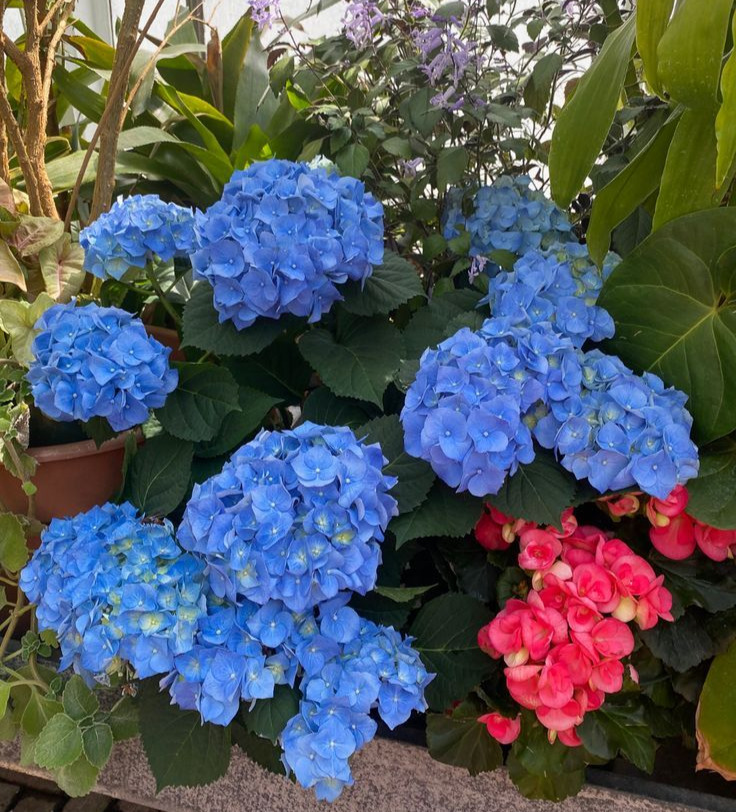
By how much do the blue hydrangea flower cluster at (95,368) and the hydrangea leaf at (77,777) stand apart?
1.28 feet

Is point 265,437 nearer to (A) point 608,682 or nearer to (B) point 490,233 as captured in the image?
(A) point 608,682

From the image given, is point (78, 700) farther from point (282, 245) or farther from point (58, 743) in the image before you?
point (282, 245)

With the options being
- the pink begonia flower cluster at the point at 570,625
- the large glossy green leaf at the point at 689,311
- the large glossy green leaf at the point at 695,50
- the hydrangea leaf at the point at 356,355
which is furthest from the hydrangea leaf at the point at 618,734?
the large glossy green leaf at the point at 695,50

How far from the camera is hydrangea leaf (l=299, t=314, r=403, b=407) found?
92 cm

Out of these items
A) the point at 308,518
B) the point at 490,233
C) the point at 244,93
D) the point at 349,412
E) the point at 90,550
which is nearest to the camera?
the point at 308,518

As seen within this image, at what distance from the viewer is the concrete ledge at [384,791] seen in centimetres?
91

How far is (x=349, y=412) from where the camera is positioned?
40.1 inches

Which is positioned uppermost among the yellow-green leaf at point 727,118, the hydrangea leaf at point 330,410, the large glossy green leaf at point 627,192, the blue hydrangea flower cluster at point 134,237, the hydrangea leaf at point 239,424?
the yellow-green leaf at point 727,118

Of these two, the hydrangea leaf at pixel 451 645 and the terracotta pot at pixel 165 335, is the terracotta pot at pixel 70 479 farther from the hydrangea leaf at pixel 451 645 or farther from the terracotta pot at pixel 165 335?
the hydrangea leaf at pixel 451 645

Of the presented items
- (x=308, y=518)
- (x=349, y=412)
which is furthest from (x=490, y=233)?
(x=308, y=518)

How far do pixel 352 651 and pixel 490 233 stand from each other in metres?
0.66

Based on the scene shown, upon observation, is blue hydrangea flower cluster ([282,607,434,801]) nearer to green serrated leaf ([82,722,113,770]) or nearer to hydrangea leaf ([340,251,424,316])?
green serrated leaf ([82,722,113,770])

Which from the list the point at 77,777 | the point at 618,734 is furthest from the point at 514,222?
the point at 77,777

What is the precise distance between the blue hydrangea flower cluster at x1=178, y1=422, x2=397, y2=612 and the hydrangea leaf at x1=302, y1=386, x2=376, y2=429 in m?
0.27
